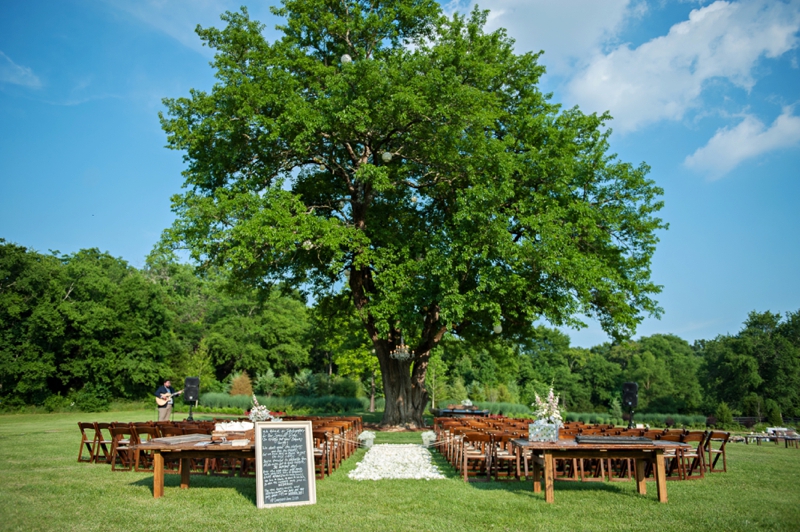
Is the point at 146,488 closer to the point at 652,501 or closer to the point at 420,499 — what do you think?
the point at 420,499

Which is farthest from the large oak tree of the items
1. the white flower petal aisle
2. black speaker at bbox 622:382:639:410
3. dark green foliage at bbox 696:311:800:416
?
dark green foliage at bbox 696:311:800:416

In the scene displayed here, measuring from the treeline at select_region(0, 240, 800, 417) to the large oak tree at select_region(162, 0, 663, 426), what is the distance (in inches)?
231

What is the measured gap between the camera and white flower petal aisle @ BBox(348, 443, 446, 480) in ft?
31.3

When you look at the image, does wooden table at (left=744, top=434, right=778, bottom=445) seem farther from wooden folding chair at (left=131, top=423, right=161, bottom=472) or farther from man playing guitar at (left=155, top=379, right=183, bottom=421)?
wooden folding chair at (left=131, top=423, right=161, bottom=472)

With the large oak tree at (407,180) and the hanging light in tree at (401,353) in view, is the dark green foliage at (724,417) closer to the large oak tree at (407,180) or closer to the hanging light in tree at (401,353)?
the large oak tree at (407,180)

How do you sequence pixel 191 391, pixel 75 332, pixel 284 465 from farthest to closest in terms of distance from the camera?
1. pixel 75 332
2. pixel 191 391
3. pixel 284 465

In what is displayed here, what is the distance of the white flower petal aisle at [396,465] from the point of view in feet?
31.3

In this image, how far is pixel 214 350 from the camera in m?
48.5

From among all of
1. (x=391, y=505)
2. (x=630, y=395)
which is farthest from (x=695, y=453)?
(x=630, y=395)

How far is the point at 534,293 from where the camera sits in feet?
56.7

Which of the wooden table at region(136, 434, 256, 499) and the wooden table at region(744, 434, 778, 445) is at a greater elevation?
the wooden table at region(136, 434, 256, 499)

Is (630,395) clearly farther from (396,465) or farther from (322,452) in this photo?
(322,452)

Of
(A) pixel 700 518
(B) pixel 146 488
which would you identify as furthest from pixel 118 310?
(A) pixel 700 518

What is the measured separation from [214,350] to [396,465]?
41084 millimetres
